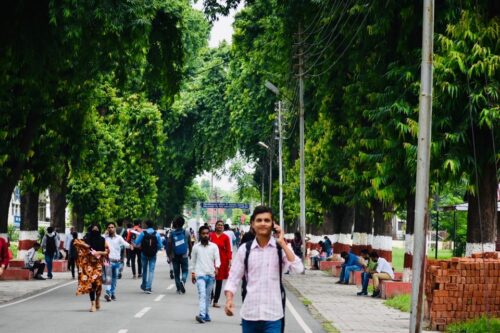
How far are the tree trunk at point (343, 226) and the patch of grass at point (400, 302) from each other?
17.0 meters

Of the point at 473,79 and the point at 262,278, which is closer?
the point at 262,278

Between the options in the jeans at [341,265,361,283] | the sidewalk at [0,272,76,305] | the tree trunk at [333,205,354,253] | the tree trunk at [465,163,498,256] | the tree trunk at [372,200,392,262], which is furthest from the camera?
the tree trunk at [333,205,354,253]

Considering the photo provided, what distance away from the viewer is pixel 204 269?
1931cm

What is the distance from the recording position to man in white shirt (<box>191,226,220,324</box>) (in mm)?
18828

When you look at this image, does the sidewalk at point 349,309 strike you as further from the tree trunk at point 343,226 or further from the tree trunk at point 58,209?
the tree trunk at point 58,209

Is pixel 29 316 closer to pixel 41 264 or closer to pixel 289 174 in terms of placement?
pixel 41 264

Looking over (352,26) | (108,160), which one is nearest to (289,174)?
(108,160)

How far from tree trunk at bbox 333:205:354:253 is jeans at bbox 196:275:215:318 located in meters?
23.9

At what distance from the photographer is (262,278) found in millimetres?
9570

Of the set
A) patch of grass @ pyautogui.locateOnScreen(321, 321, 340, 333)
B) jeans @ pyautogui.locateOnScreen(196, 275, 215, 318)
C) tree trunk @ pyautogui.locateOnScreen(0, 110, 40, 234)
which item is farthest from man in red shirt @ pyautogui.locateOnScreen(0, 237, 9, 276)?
tree trunk @ pyautogui.locateOnScreen(0, 110, 40, 234)

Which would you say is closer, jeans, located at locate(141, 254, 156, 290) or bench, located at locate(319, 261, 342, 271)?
jeans, located at locate(141, 254, 156, 290)

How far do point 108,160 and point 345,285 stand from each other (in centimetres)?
1487

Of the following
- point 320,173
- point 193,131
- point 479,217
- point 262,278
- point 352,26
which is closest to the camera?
point 262,278

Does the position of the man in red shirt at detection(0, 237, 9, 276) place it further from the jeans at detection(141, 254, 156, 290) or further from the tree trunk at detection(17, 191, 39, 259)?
the tree trunk at detection(17, 191, 39, 259)
